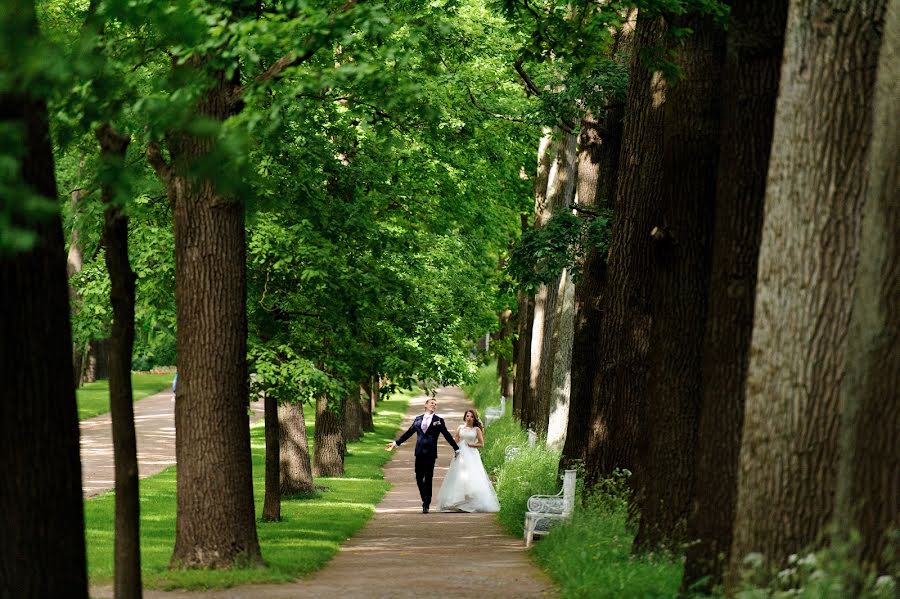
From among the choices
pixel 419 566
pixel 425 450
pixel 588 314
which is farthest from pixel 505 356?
pixel 419 566

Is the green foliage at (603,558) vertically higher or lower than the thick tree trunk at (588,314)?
lower

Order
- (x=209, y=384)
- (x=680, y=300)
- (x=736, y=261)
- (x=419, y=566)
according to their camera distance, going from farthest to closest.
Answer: (x=419, y=566), (x=209, y=384), (x=680, y=300), (x=736, y=261)

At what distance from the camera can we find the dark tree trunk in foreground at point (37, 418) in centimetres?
743

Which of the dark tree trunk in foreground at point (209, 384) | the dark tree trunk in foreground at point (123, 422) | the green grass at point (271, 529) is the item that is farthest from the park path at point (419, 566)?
the dark tree trunk in foreground at point (123, 422)

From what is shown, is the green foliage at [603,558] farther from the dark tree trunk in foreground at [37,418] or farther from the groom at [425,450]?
the groom at [425,450]

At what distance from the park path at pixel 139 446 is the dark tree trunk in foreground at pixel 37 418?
11.9 meters

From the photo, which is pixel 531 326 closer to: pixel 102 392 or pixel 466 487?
pixel 466 487

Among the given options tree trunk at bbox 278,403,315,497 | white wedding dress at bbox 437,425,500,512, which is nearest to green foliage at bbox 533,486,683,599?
white wedding dress at bbox 437,425,500,512

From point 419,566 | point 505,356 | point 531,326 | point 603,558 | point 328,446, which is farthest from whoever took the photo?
point 505,356

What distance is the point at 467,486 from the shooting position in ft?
79.5

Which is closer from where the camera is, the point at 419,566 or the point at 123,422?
the point at 123,422

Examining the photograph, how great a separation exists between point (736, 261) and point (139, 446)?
93.9 feet

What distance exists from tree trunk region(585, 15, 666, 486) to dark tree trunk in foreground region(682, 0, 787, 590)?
643cm

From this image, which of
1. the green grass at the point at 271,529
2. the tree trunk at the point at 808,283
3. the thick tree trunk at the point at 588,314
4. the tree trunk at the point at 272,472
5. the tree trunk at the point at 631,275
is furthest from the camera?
the thick tree trunk at the point at 588,314
